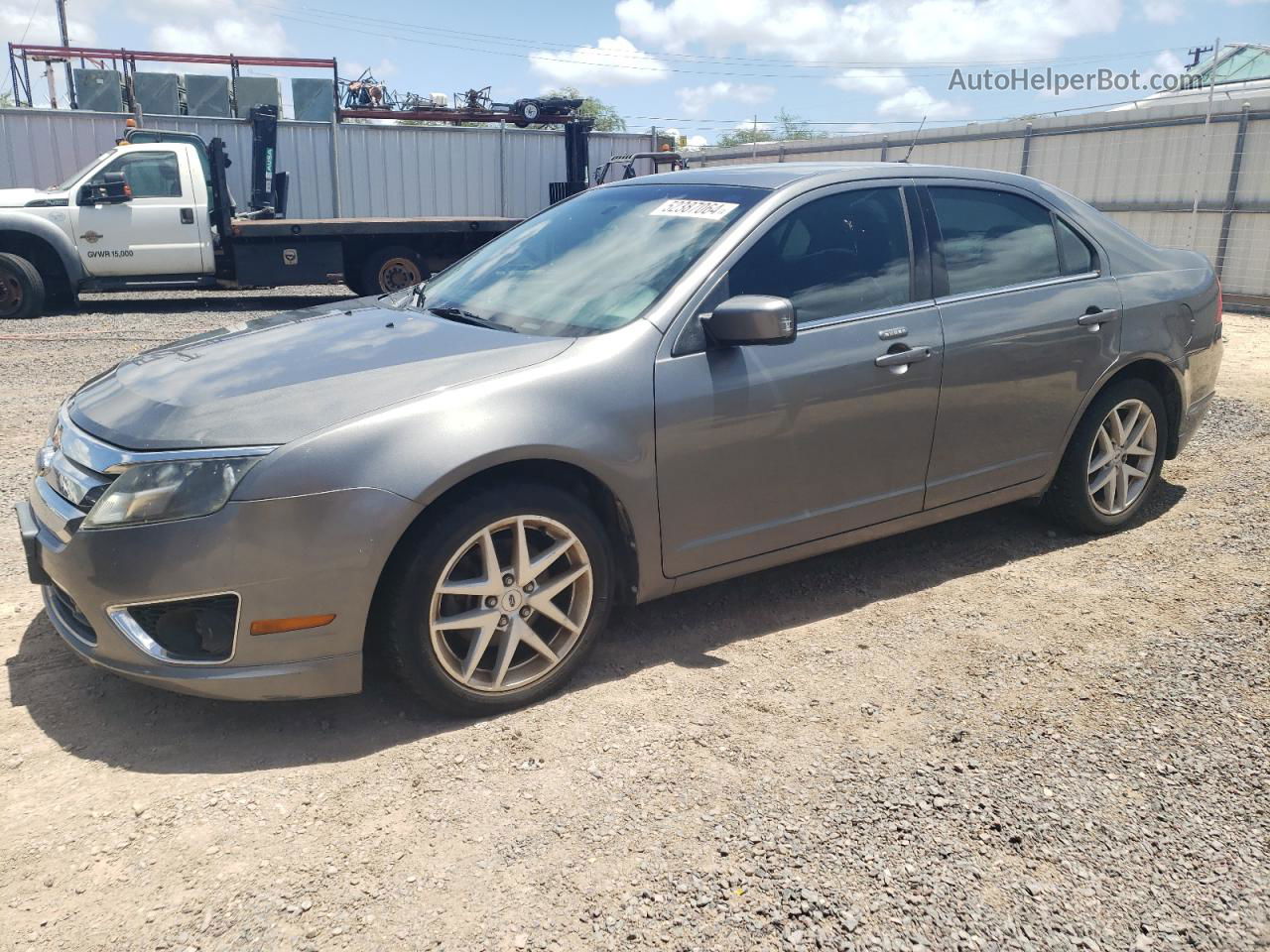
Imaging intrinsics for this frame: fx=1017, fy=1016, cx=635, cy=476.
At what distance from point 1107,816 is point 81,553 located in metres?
2.86

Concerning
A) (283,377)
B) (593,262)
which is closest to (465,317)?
(593,262)

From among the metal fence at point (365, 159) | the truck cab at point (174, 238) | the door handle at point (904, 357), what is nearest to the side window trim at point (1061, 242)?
the door handle at point (904, 357)

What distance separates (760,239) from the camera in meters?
3.61

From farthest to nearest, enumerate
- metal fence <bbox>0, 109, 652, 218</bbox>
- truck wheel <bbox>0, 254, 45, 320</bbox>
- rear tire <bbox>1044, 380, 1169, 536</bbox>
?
metal fence <bbox>0, 109, 652, 218</bbox> → truck wheel <bbox>0, 254, 45, 320</bbox> → rear tire <bbox>1044, 380, 1169, 536</bbox>

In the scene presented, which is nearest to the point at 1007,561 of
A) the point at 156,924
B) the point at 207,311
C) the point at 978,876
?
the point at 978,876

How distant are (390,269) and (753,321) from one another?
1187cm

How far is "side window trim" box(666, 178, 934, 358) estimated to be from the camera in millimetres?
3385

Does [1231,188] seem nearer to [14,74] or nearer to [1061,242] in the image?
[1061,242]

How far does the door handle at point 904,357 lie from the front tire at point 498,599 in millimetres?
1279

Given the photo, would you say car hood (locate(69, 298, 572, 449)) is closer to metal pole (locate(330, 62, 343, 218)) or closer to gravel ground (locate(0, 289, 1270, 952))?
gravel ground (locate(0, 289, 1270, 952))

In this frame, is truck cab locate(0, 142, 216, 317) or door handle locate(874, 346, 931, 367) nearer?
door handle locate(874, 346, 931, 367)

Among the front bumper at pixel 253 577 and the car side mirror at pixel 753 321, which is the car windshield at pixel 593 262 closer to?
the car side mirror at pixel 753 321

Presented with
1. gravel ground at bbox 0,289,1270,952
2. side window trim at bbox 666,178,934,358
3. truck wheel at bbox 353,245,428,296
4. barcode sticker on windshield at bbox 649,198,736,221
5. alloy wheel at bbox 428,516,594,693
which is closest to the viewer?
gravel ground at bbox 0,289,1270,952

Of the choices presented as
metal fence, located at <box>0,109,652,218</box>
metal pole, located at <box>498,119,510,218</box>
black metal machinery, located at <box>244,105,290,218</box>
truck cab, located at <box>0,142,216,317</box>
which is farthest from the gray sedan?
metal pole, located at <box>498,119,510,218</box>
